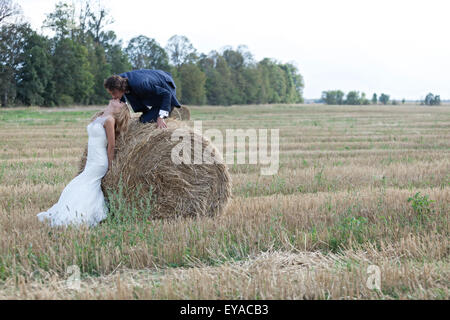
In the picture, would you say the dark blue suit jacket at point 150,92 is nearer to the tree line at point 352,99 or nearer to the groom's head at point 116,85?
the groom's head at point 116,85

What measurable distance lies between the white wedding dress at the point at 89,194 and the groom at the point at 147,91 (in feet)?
1.64

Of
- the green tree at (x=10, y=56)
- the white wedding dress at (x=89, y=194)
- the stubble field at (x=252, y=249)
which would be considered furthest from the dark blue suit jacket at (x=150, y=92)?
the green tree at (x=10, y=56)

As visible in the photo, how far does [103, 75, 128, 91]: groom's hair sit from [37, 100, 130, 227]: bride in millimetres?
249

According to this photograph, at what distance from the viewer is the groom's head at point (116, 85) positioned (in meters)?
5.85

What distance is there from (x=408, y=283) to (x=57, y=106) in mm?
49159

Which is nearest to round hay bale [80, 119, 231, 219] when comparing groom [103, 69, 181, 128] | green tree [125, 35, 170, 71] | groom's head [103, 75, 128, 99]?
groom [103, 69, 181, 128]

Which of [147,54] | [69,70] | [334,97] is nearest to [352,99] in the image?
[334,97]

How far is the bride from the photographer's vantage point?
5.64m

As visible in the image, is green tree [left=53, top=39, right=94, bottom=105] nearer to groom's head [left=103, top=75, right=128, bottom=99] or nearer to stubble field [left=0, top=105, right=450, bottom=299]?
stubble field [left=0, top=105, right=450, bottom=299]

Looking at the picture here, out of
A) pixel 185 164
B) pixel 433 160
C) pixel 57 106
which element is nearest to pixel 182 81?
pixel 57 106

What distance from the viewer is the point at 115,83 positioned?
5852 millimetres

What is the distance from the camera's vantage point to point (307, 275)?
3.79 m

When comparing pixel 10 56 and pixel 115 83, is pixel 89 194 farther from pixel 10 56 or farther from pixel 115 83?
pixel 10 56
